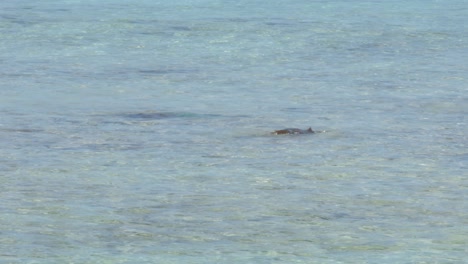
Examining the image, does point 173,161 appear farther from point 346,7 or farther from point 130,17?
point 346,7

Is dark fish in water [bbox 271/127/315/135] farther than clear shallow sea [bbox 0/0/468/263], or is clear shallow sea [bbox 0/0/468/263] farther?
dark fish in water [bbox 271/127/315/135]

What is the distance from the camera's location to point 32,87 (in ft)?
27.2

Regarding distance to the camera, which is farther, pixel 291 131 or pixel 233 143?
pixel 291 131

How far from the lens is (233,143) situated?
647 centimetres

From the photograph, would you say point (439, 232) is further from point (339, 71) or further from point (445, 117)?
point (339, 71)

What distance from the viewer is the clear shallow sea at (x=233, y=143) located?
4551mm

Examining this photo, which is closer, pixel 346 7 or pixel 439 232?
pixel 439 232

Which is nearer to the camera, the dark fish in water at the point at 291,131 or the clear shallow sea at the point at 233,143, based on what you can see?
the clear shallow sea at the point at 233,143

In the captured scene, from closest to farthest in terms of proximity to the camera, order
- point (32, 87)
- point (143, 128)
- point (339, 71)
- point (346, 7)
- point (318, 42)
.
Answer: point (143, 128) → point (32, 87) → point (339, 71) → point (318, 42) → point (346, 7)

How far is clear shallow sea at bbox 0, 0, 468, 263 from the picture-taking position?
4.55m

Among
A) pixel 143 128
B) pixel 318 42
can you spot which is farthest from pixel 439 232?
pixel 318 42

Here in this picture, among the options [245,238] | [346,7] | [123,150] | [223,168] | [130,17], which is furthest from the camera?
[346,7]

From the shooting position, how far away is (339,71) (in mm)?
9086

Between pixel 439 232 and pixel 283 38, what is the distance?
21.4 feet
